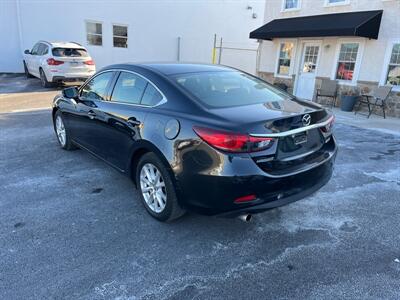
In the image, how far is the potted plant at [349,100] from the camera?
1111cm

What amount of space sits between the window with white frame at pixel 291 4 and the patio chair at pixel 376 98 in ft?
16.2

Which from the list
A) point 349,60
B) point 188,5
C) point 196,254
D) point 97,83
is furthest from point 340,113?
point 188,5

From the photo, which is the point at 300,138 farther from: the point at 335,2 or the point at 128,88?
the point at 335,2

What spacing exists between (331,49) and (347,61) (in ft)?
2.56

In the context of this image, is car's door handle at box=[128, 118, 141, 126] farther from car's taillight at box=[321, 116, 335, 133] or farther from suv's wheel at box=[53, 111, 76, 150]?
suv's wheel at box=[53, 111, 76, 150]

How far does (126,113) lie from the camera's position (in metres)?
3.54

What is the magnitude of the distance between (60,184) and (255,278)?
109 inches

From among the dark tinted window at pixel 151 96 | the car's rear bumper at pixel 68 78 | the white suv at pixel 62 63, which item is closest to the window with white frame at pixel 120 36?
the white suv at pixel 62 63

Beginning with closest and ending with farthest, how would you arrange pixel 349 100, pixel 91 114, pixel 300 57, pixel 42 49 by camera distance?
A: pixel 91 114
pixel 349 100
pixel 42 49
pixel 300 57

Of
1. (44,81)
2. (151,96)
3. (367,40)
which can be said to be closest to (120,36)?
(44,81)

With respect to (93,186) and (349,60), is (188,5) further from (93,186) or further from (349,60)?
(93,186)

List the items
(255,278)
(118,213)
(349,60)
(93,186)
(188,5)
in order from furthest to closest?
1. (188,5)
2. (349,60)
3. (93,186)
4. (118,213)
5. (255,278)

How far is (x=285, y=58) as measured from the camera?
1431 centimetres

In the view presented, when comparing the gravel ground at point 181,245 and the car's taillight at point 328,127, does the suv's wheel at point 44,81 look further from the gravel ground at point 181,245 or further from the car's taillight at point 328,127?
the car's taillight at point 328,127
